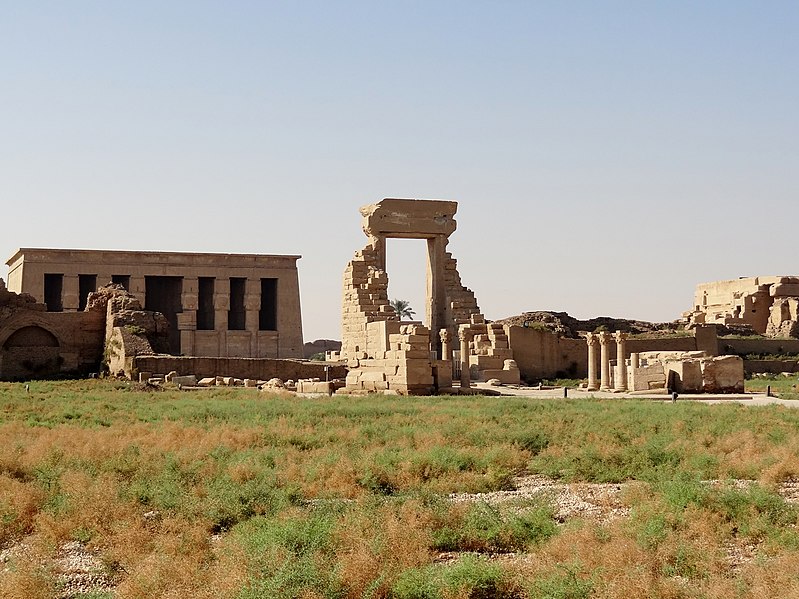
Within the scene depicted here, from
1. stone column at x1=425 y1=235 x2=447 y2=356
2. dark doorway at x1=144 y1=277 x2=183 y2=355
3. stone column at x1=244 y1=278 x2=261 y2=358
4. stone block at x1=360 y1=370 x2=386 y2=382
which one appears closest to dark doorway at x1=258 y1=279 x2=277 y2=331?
stone column at x1=244 y1=278 x2=261 y2=358

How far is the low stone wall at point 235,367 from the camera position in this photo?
3053 centimetres

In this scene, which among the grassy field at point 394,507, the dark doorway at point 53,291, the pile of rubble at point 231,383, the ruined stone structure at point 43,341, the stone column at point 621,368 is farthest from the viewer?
the dark doorway at point 53,291

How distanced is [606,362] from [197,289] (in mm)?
26067

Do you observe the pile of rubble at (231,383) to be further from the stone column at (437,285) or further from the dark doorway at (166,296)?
the dark doorway at (166,296)

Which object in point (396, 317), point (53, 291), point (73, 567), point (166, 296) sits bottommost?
point (73, 567)

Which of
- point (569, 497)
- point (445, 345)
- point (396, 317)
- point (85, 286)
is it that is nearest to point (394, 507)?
point (569, 497)

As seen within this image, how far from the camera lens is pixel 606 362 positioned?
3039 centimetres

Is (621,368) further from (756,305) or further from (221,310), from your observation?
(221,310)

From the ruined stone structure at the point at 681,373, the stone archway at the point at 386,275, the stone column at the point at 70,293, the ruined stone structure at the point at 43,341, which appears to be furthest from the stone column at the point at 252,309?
the ruined stone structure at the point at 681,373

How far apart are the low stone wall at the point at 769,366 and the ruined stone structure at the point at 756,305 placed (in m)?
6.39

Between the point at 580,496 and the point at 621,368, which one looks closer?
the point at 580,496

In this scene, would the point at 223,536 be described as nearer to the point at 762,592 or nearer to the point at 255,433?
the point at 762,592

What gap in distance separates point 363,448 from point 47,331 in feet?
77.9

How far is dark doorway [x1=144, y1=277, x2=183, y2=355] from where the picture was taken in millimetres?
52125
